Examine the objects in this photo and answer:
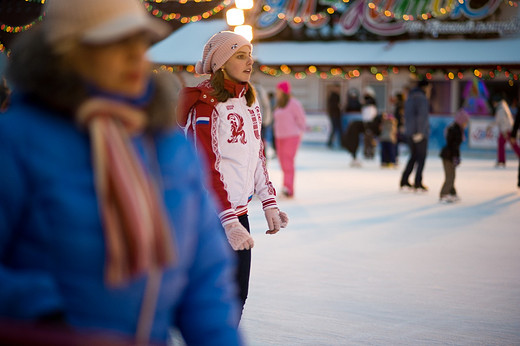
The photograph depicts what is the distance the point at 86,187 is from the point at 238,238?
72.8 inches

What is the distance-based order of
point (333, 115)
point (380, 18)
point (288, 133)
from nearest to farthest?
1. point (288, 133)
2. point (333, 115)
3. point (380, 18)

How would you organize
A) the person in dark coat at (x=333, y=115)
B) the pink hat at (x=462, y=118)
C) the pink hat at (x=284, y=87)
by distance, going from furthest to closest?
the person in dark coat at (x=333, y=115), the pink hat at (x=284, y=87), the pink hat at (x=462, y=118)

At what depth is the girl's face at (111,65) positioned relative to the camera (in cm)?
138

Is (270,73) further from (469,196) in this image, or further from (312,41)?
(469,196)

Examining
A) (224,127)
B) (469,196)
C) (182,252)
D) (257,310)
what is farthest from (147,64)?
(469,196)

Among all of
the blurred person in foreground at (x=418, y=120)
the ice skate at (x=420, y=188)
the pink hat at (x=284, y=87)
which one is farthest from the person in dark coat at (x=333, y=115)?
the pink hat at (x=284, y=87)

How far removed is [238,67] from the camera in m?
3.63

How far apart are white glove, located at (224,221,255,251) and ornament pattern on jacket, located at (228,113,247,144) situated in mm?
469

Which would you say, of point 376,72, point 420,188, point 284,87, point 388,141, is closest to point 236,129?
point 284,87

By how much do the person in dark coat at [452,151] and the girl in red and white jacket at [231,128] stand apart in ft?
24.5

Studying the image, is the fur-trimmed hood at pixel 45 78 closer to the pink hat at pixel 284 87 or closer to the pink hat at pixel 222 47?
the pink hat at pixel 222 47

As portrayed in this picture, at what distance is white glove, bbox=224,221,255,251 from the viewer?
315 cm

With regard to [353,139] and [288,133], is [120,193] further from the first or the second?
[353,139]

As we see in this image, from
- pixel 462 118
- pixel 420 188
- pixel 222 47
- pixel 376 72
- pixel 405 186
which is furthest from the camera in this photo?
pixel 376 72
